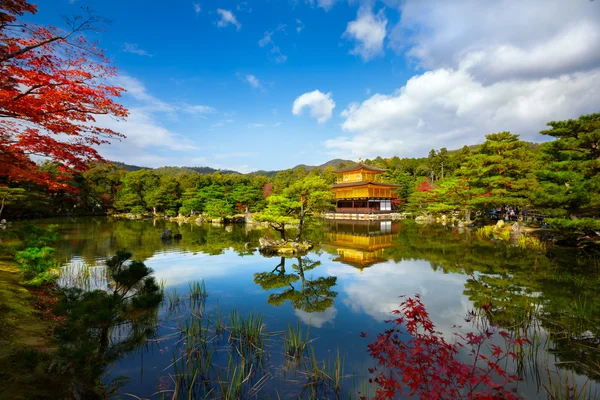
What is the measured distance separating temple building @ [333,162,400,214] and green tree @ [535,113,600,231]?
23418 mm

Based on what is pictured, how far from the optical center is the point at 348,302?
8414 mm

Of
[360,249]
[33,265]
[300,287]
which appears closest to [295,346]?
[300,287]

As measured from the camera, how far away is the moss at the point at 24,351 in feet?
10.4

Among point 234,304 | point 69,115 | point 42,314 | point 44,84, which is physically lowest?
point 234,304

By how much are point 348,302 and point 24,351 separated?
7.01 metres

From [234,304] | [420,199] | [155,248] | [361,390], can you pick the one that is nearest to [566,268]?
[361,390]

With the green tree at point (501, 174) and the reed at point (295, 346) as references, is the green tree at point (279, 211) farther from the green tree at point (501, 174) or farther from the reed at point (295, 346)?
the green tree at point (501, 174)

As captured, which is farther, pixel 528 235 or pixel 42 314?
pixel 528 235

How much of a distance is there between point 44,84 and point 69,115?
26.7 inches

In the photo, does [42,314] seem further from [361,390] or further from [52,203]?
[52,203]

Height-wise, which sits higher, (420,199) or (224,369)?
(420,199)

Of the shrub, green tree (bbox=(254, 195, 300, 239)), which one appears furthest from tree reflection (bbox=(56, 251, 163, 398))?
green tree (bbox=(254, 195, 300, 239))

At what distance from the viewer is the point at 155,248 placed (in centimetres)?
1714

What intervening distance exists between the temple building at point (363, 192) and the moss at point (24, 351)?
34.9 meters
